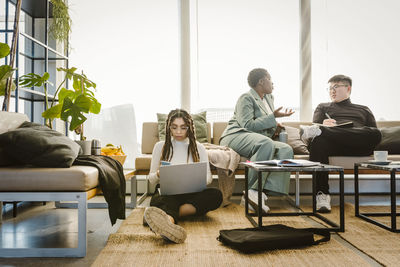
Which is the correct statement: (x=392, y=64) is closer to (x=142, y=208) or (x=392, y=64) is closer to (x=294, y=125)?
(x=294, y=125)

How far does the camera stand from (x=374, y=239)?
1.80 m

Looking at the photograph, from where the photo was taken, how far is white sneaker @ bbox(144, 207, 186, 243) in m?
1.64

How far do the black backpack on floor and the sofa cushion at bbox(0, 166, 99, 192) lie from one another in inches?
30.9

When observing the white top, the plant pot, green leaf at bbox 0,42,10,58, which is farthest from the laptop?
green leaf at bbox 0,42,10,58

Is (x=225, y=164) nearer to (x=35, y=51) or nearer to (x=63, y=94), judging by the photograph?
(x=63, y=94)

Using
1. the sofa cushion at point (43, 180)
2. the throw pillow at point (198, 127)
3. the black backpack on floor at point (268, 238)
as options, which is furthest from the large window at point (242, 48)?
the sofa cushion at point (43, 180)

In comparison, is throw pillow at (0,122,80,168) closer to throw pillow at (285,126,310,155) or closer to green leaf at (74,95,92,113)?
green leaf at (74,95,92,113)

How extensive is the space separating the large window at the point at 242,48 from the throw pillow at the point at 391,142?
1075 mm

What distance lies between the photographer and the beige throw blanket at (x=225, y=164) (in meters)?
2.78

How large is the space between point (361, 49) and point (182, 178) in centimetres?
311

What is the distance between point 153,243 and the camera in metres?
1.72

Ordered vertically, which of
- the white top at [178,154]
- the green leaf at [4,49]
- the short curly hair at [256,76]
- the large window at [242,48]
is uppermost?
the large window at [242,48]

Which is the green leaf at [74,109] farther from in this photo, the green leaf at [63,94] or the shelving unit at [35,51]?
the shelving unit at [35,51]

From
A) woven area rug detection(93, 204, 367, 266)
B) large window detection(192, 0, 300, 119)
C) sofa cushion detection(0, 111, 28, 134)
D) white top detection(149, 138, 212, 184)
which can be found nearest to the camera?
woven area rug detection(93, 204, 367, 266)
